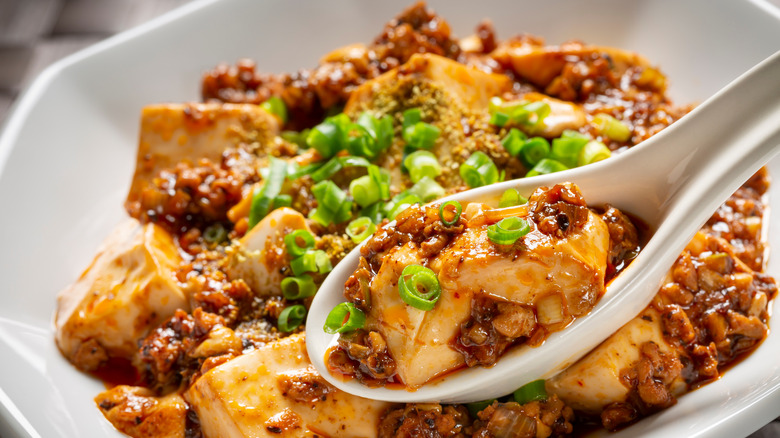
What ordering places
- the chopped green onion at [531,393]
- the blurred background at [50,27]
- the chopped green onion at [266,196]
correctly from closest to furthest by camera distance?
1. the chopped green onion at [531,393]
2. the chopped green onion at [266,196]
3. the blurred background at [50,27]

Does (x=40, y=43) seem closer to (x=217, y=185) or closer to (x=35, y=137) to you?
(x=35, y=137)

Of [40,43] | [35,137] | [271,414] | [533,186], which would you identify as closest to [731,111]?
[533,186]

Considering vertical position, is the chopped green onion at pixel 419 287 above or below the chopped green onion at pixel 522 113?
below

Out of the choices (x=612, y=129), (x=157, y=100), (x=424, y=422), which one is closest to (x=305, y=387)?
(x=424, y=422)

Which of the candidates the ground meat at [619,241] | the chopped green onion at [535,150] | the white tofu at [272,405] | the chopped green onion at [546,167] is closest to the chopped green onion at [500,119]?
the chopped green onion at [535,150]

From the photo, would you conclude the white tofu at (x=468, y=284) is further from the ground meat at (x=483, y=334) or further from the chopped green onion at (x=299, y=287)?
the chopped green onion at (x=299, y=287)

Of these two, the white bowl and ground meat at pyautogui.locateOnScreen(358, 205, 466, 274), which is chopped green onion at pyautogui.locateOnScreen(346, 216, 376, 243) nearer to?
ground meat at pyautogui.locateOnScreen(358, 205, 466, 274)

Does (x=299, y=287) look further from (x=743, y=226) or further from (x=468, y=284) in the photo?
(x=743, y=226)
